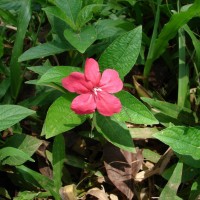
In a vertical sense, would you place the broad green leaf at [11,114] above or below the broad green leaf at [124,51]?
below

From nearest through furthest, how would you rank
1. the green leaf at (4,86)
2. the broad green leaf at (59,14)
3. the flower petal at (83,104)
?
the flower petal at (83,104), the broad green leaf at (59,14), the green leaf at (4,86)

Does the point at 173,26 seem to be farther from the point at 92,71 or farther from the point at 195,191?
the point at 195,191

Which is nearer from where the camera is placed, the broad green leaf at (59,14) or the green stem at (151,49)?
the broad green leaf at (59,14)

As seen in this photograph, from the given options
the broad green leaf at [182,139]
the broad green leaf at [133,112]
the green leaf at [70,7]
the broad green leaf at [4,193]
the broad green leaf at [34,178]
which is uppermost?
the green leaf at [70,7]

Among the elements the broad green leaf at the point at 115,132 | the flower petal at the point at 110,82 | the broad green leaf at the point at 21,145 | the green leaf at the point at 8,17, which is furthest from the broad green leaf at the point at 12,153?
the green leaf at the point at 8,17

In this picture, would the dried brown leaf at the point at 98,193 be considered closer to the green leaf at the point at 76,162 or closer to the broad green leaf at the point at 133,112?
the green leaf at the point at 76,162

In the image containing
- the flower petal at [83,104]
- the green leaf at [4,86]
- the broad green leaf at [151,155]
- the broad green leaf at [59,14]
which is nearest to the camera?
the flower petal at [83,104]

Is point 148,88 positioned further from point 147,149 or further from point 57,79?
point 57,79
